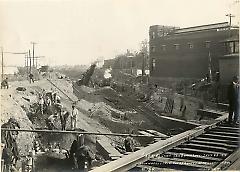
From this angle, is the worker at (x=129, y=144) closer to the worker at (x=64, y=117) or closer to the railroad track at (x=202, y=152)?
the railroad track at (x=202, y=152)

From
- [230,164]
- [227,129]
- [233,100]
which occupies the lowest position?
[230,164]

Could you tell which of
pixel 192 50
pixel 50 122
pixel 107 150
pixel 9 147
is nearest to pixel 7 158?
pixel 9 147

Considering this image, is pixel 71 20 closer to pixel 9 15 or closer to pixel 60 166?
pixel 9 15

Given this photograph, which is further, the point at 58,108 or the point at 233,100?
the point at 233,100

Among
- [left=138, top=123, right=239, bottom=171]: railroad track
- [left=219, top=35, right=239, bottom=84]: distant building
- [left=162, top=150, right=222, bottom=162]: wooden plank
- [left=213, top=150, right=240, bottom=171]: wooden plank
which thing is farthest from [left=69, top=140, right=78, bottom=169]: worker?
[left=219, top=35, right=239, bottom=84]: distant building

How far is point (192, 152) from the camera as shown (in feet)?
4.99

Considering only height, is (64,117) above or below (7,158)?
above

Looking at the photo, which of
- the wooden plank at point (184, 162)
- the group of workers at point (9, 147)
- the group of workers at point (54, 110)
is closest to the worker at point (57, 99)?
the group of workers at point (54, 110)

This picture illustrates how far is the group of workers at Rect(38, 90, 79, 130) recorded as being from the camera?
145cm

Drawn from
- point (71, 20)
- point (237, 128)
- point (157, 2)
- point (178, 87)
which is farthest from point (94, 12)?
point (237, 128)

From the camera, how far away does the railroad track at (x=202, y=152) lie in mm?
1492

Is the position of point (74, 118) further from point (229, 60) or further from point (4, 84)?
point (229, 60)

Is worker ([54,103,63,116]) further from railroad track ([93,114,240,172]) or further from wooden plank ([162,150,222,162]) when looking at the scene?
wooden plank ([162,150,222,162])

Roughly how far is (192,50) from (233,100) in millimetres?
267
